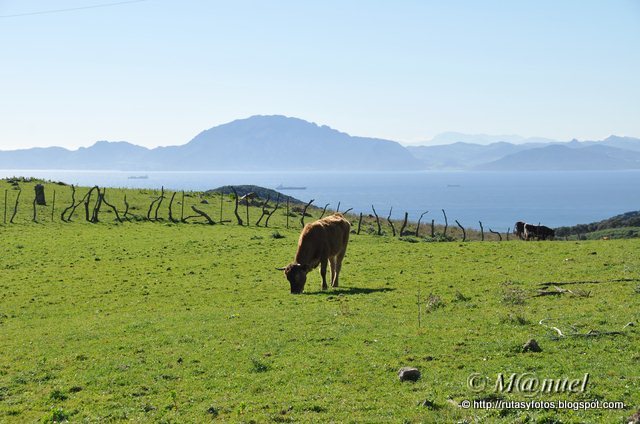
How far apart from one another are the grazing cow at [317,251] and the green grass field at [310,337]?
66 cm

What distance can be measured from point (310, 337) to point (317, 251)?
7.76 meters

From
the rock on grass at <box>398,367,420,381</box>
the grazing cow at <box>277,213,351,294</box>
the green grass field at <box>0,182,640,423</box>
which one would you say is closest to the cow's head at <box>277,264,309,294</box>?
the grazing cow at <box>277,213,351,294</box>

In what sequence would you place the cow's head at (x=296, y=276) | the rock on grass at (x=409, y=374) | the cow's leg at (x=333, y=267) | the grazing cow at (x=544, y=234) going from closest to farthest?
the rock on grass at (x=409, y=374), the cow's head at (x=296, y=276), the cow's leg at (x=333, y=267), the grazing cow at (x=544, y=234)

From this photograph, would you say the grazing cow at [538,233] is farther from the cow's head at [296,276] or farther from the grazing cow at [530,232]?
the cow's head at [296,276]

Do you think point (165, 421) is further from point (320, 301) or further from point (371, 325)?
point (320, 301)

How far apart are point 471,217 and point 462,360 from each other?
494 feet

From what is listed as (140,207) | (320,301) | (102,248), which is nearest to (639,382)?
(320,301)

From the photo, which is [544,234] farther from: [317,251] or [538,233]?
[317,251]

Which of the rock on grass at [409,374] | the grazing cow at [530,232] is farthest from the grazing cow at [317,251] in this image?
the grazing cow at [530,232]

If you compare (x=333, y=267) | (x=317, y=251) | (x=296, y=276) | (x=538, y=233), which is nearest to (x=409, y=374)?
(x=296, y=276)

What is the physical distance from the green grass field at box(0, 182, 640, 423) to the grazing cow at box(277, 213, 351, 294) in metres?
0.66

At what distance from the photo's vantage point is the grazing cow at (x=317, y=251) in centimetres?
2102

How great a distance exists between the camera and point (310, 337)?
14227 mm

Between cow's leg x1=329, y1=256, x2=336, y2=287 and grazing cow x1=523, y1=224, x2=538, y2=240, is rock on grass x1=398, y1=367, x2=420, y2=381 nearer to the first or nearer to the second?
cow's leg x1=329, y1=256, x2=336, y2=287
